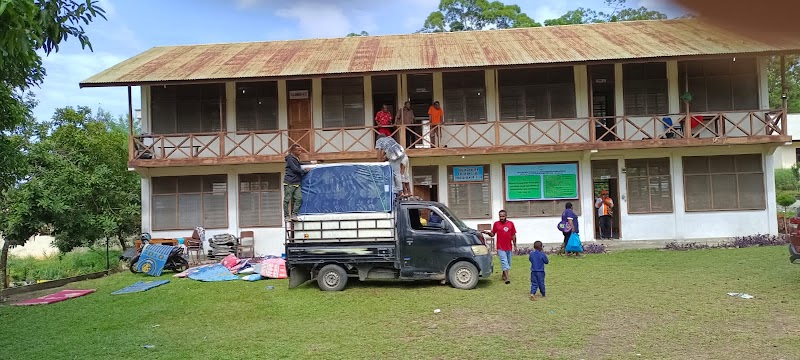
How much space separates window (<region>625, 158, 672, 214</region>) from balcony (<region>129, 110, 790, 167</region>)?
92 centimetres

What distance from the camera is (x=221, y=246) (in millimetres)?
17438

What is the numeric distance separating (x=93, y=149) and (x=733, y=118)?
2105 centimetres

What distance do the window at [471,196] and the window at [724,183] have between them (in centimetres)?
638

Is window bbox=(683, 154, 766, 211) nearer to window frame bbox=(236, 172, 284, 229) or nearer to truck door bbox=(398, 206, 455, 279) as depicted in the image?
truck door bbox=(398, 206, 455, 279)

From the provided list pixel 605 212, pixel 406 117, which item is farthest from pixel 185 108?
pixel 605 212

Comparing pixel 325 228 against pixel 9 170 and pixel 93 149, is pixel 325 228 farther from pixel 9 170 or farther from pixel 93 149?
pixel 93 149

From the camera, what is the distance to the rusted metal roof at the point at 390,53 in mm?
17016

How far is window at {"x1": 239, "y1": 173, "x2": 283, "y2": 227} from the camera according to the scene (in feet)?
60.8

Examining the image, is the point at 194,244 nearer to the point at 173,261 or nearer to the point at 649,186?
the point at 173,261

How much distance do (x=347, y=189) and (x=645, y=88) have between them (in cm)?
1199

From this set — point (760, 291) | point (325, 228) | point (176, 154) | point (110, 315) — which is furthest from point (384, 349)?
point (176, 154)

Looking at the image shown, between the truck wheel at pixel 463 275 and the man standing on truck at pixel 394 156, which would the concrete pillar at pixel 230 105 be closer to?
the man standing on truck at pixel 394 156

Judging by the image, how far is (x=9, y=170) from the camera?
1045 cm

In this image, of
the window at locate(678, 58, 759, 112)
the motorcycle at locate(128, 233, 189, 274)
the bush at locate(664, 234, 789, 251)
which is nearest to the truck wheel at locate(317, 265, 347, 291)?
the motorcycle at locate(128, 233, 189, 274)
